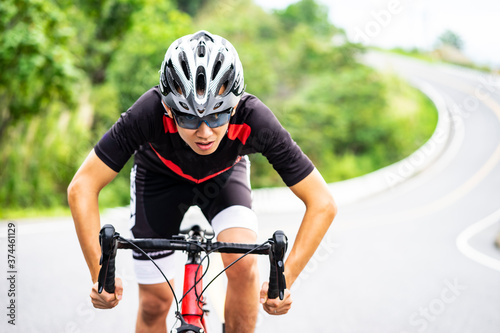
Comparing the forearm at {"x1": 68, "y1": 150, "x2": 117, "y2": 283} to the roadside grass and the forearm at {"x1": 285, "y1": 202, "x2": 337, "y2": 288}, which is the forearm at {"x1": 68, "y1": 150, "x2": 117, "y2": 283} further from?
the roadside grass

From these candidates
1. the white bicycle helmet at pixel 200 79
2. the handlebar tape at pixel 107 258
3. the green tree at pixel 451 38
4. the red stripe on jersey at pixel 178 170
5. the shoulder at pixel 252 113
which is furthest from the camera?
the green tree at pixel 451 38

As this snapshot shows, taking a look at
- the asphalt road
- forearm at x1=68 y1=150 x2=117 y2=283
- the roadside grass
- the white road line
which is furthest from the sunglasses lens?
the roadside grass

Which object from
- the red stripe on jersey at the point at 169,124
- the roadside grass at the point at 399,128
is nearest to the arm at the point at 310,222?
the red stripe on jersey at the point at 169,124

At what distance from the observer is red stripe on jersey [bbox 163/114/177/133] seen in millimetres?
2711

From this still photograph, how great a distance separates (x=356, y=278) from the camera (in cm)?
602

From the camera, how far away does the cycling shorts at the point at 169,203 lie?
10.2ft

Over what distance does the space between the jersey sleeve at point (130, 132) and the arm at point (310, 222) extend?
0.85 m

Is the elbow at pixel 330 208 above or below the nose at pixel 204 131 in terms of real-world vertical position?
below

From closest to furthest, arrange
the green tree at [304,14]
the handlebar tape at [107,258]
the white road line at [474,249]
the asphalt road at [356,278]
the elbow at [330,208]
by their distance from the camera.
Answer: the handlebar tape at [107,258]
the elbow at [330,208]
the asphalt road at [356,278]
the white road line at [474,249]
the green tree at [304,14]

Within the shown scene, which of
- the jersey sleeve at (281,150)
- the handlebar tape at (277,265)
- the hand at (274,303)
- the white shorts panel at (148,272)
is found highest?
the jersey sleeve at (281,150)

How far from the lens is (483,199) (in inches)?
596

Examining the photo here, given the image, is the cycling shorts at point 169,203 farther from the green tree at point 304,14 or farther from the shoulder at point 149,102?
the green tree at point 304,14

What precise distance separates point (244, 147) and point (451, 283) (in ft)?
14.2

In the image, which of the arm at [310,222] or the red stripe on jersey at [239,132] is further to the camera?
the red stripe on jersey at [239,132]
